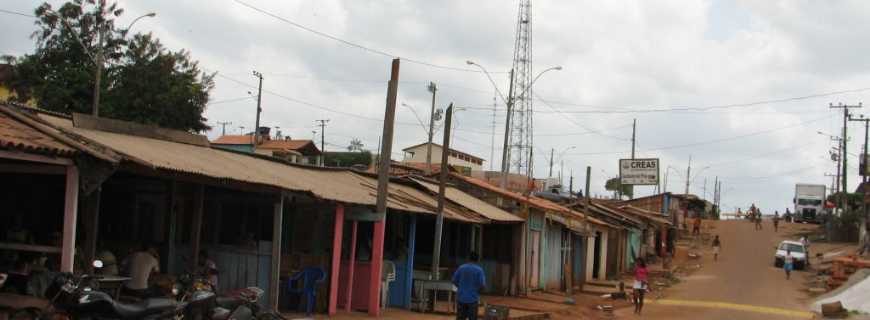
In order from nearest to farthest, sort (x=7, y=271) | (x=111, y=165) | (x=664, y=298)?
(x=111, y=165), (x=7, y=271), (x=664, y=298)

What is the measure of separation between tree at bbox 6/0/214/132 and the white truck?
51429mm

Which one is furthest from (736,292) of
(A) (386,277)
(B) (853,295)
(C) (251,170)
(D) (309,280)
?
(C) (251,170)

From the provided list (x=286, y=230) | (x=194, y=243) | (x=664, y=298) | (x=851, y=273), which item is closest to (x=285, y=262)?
(x=286, y=230)

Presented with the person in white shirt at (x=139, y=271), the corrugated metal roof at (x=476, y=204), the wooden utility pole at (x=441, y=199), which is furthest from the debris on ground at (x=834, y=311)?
the person in white shirt at (x=139, y=271)

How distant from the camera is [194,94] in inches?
1783

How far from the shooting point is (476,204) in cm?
2475

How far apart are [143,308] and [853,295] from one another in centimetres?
2200

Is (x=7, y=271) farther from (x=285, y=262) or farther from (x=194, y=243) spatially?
(x=285, y=262)

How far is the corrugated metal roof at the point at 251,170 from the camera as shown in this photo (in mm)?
12586

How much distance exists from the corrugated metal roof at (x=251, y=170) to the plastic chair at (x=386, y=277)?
4.30 feet

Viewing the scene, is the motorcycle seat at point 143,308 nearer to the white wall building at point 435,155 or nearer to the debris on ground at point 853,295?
the debris on ground at point 853,295

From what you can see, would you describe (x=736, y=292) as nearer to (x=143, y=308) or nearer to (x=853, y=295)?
(x=853, y=295)

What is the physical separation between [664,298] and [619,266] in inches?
428

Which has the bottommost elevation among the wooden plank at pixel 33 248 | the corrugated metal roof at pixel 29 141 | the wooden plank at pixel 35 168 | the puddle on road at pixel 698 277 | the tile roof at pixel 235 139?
the puddle on road at pixel 698 277
